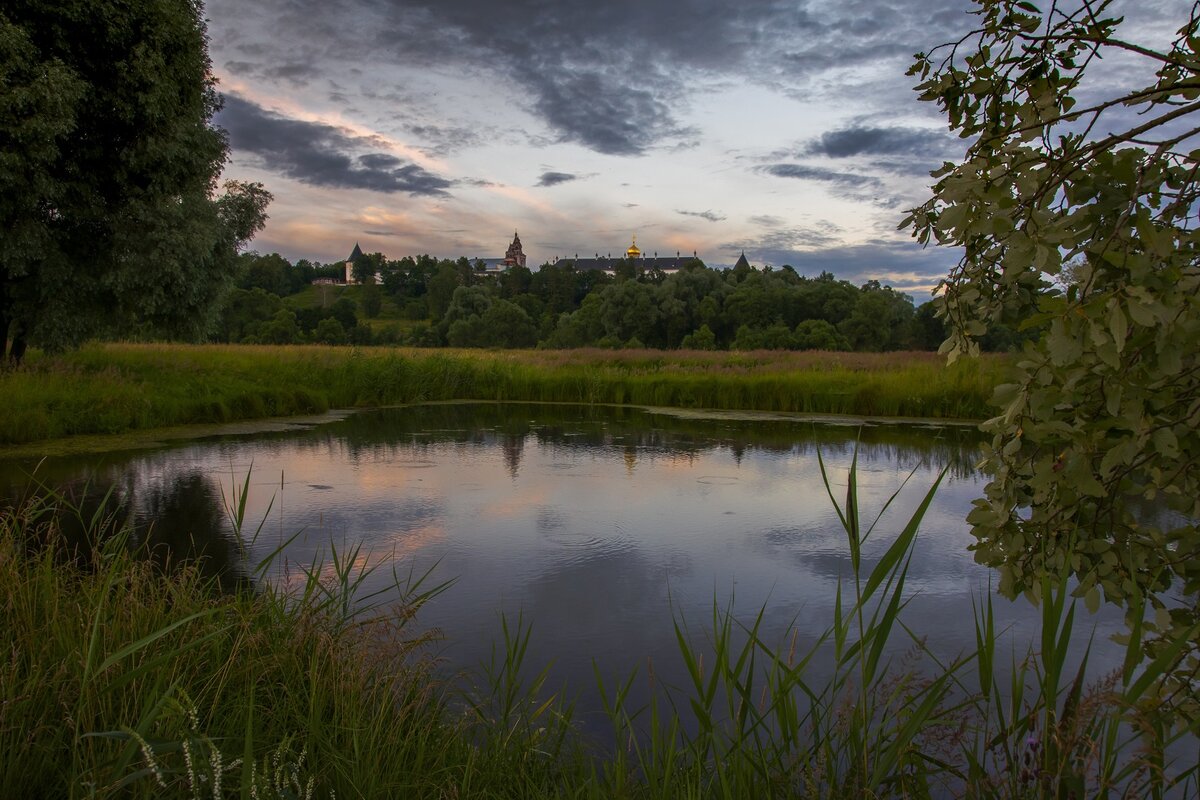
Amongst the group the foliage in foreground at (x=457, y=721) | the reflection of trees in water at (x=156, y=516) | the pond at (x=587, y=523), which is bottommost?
the reflection of trees in water at (x=156, y=516)

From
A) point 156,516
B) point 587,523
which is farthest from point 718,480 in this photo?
point 156,516

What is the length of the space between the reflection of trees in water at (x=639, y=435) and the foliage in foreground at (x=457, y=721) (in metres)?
5.48

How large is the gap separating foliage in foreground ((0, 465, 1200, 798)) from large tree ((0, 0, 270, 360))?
7.26m

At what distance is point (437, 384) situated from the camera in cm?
1622

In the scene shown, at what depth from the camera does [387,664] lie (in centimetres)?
270

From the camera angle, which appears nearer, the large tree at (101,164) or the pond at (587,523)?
the pond at (587,523)

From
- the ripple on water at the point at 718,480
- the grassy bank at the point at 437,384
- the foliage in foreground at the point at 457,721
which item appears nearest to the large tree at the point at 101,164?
the grassy bank at the point at 437,384

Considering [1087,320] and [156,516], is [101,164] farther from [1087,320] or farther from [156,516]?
[1087,320]

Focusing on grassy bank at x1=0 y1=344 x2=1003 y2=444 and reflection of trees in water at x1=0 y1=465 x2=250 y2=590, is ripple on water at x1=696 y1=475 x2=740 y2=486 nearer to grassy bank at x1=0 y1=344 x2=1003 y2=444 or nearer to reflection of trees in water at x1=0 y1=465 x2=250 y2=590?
reflection of trees in water at x1=0 y1=465 x2=250 y2=590

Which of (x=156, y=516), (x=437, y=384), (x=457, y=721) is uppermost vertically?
(x=437, y=384)

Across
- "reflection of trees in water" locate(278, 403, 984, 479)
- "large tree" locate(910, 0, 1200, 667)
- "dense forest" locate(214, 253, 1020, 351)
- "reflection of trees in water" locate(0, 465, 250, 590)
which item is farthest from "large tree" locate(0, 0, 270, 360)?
"dense forest" locate(214, 253, 1020, 351)

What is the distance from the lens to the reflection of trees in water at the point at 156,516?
462 cm

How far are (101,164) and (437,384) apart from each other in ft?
24.4

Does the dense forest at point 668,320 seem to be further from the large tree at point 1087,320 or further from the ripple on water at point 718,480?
the large tree at point 1087,320
